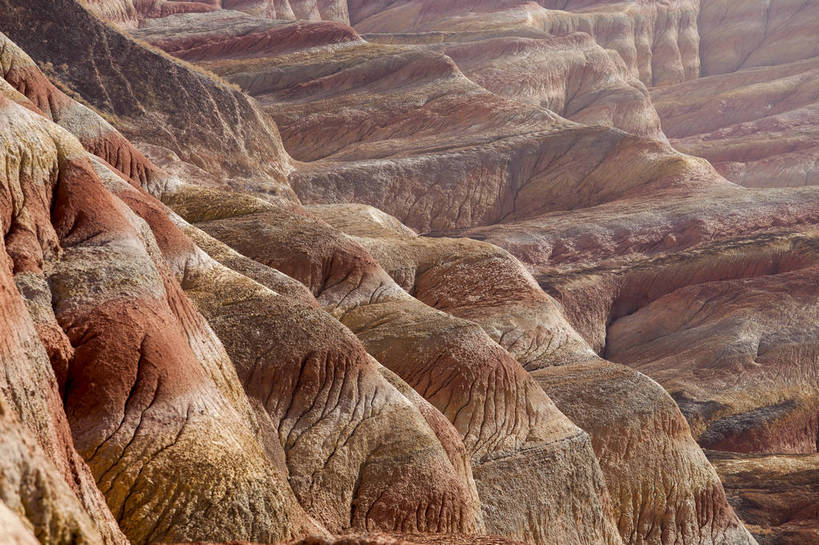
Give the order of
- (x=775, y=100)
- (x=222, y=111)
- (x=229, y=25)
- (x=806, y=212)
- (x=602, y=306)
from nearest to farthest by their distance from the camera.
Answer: (x=222, y=111) < (x=602, y=306) < (x=806, y=212) < (x=229, y=25) < (x=775, y=100)

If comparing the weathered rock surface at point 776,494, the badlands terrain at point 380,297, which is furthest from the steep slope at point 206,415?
the weathered rock surface at point 776,494

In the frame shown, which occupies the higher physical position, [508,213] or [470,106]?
[470,106]

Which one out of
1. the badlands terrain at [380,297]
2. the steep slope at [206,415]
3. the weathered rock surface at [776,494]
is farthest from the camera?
the weathered rock surface at [776,494]

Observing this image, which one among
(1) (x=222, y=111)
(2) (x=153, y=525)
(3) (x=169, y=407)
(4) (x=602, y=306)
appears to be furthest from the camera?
(4) (x=602, y=306)

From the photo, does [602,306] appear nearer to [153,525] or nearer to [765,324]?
[765,324]

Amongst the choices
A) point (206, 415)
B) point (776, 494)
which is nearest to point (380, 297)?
point (206, 415)

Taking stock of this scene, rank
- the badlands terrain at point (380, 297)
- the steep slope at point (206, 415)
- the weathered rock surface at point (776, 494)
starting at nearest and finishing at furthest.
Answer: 1. the steep slope at point (206, 415)
2. the badlands terrain at point (380, 297)
3. the weathered rock surface at point (776, 494)

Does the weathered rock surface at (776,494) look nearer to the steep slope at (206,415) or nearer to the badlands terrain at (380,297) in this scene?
the badlands terrain at (380,297)

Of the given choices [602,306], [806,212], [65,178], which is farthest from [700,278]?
[65,178]

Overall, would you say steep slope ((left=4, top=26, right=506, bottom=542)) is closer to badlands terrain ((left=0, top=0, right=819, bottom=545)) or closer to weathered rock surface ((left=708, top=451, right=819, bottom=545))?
badlands terrain ((left=0, top=0, right=819, bottom=545))
